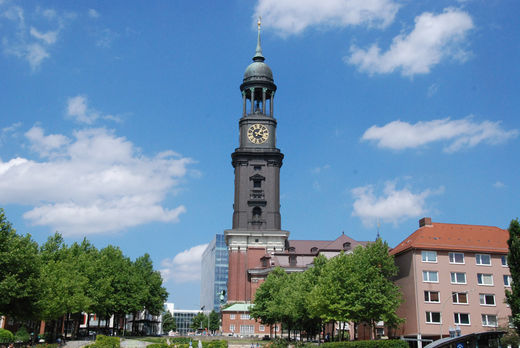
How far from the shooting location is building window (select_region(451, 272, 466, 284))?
211 ft

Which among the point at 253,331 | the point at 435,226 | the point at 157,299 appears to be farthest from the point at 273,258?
the point at 435,226

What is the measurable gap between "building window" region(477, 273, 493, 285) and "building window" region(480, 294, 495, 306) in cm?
149

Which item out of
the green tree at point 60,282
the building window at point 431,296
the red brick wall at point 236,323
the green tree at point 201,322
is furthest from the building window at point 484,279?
the green tree at point 201,322

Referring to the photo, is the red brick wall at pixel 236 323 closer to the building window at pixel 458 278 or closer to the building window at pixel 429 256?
the building window at pixel 429 256

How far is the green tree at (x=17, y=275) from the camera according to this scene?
161ft

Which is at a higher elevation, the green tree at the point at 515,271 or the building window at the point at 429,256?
the building window at the point at 429,256

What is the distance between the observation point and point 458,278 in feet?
212

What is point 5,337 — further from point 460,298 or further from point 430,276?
point 460,298

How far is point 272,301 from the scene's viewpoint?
263 ft

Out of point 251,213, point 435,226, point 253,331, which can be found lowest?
point 253,331

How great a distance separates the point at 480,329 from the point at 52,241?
2165 inches

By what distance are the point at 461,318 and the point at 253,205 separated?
Answer: 65116 millimetres

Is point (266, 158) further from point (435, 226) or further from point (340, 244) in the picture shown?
point (435, 226)

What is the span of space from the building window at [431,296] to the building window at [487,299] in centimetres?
518
